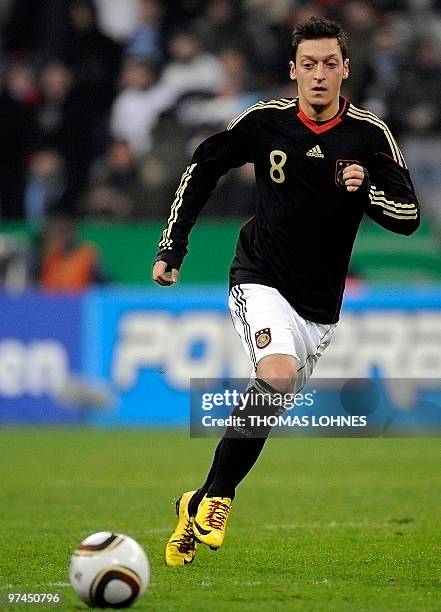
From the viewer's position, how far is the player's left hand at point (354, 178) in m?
5.87

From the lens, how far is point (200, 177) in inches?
257

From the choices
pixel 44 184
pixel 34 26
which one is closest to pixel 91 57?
pixel 34 26

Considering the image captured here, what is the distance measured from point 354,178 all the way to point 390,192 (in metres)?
0.35

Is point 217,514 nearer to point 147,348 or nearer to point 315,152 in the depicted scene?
point 315,152

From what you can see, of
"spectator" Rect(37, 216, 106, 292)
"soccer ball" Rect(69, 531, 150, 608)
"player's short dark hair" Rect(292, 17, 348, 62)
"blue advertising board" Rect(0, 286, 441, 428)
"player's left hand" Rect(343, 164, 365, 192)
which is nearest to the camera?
"soccer ball" Rect(69, 531, 150, 608)

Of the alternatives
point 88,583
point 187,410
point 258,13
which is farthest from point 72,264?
point 88,583

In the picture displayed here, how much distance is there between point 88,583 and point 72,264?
9.89 m

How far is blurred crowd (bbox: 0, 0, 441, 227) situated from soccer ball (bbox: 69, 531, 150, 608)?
33.3 feet

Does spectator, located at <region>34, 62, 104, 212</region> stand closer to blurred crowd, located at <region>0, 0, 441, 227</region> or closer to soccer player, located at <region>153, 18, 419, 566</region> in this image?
blurred crowd, located at <region>0, 0, 441, 227</region>

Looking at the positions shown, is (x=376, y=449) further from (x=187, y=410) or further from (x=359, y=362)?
(x=187, y=410)

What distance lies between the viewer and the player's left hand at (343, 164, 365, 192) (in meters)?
Result: 5.87

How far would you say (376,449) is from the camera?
1224 cm

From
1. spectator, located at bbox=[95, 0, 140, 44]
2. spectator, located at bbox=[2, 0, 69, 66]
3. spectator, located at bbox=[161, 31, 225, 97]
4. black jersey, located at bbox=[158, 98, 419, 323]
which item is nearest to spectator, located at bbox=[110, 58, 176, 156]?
A: spectator, located at bbox=[161, 31, 225, 97]

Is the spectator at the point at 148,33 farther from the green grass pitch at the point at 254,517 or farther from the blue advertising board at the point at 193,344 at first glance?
the green grass pitch at the point at 254,517
